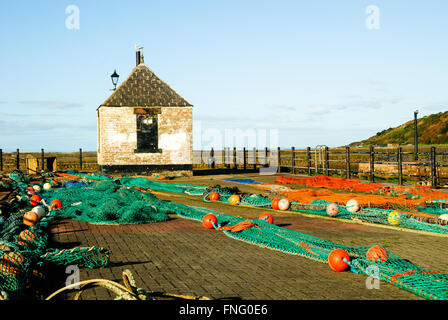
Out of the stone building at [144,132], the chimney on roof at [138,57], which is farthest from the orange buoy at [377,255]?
the chimney on roof at [138,57]

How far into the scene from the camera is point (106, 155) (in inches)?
1051

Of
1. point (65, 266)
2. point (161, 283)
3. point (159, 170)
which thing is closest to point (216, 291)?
point (161, 283)

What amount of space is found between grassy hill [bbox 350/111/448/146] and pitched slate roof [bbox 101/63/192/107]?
5129 centimetres

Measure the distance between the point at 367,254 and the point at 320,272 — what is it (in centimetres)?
78

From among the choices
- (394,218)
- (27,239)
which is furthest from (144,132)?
(27,239)

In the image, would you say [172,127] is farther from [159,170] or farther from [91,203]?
[91,203]

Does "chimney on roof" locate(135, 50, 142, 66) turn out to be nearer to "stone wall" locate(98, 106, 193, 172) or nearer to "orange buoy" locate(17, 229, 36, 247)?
"stone wall" locate(98, 106, 193, 172)

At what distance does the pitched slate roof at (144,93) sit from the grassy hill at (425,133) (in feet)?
168

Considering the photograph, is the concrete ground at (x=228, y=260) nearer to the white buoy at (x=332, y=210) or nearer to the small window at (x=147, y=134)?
the white buoy at (x=332, y=210)

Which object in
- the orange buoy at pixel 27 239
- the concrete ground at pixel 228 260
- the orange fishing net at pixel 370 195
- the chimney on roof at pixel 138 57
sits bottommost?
the concrete ground at pixel 228 260

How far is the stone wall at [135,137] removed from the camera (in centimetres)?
2694

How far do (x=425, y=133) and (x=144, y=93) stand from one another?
59220 millimetres

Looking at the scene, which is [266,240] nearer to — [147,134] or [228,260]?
[228,260]

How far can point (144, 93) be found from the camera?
2795 centimetres
